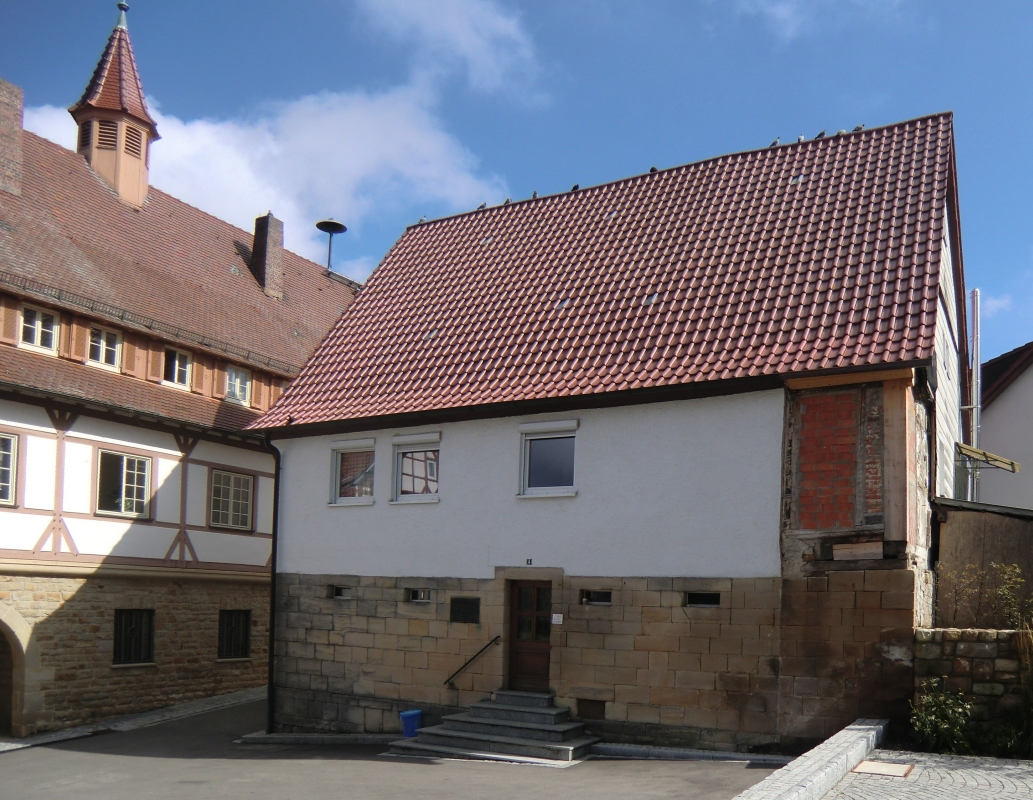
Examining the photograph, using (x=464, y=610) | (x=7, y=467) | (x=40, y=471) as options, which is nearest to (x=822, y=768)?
(x=464, y=610)

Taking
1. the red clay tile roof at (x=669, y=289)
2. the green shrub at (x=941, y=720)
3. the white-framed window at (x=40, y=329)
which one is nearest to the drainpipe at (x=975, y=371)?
the red clay tile roof at (x=669, y=289)

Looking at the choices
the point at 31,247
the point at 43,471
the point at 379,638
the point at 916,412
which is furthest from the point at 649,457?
the point at 31,247

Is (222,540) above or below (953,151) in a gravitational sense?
below

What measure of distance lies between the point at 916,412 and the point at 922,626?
267 cm

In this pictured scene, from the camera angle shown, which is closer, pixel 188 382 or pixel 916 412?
pixel 916 412

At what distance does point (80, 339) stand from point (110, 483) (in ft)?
9.26

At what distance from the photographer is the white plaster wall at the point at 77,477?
63.6ft

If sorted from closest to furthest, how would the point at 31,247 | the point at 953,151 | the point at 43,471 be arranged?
the point at 953,151
the point at 43,471
the point at 31,247

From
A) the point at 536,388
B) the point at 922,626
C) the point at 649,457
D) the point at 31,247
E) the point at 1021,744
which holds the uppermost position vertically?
the point at 31,247

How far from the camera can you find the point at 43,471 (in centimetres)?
1889

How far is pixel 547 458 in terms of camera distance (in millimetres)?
15391

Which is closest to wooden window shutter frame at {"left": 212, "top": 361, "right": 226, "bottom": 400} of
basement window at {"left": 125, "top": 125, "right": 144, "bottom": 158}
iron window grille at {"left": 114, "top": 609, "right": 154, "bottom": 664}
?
iron window grille at {"left": 114, "top": 609, "right": 154, "bottom": 664}

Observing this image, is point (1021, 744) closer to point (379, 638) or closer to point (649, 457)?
point (649, 457)

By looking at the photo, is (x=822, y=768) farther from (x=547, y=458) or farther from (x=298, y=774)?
(x=547, y=458)
